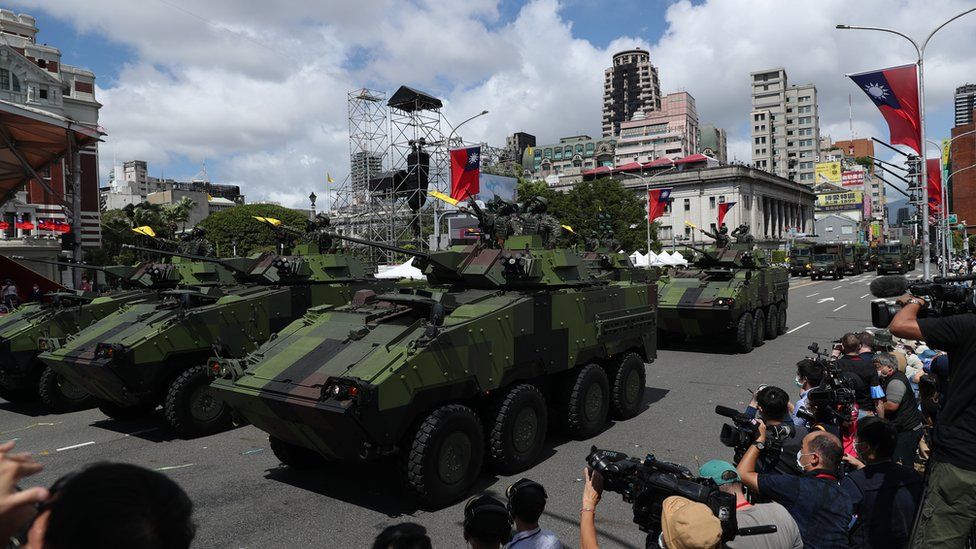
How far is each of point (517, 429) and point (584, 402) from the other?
1566 millimetres

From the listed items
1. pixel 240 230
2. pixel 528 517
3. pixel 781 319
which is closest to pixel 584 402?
pixel 528 517

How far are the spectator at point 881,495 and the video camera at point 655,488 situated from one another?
114 cm

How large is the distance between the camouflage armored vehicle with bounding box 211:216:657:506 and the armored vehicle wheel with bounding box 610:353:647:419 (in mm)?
23

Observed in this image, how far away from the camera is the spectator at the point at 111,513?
4.69ft

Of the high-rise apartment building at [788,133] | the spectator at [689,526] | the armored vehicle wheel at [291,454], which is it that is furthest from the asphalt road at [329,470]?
the high-rise apartment building at [788,133]

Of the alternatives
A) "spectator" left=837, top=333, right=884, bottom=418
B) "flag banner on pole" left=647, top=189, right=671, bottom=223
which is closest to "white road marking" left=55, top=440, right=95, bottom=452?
"spectator" left=837, top=333, right=884, bottom=418

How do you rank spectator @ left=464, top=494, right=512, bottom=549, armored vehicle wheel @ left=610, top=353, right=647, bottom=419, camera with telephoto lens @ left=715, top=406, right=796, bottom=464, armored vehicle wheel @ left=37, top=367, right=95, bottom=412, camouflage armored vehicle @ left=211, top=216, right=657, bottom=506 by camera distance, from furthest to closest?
armored vehicle wheel @ left=37, top=367, right=95, bottom=412
armored vehicle wheel @ left=610, top=353, right=647, bottom=419
camouflage armored vehicle @ left=211, top=216, right=657, bottom=506
camera with telephoto lens @ left=715, top=406, right=796, bottom=464
spectator @ left=464, top=494, right=512, bottom=549

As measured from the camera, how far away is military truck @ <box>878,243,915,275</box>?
1912 inches

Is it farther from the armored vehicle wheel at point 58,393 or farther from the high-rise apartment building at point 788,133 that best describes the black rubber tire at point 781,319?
the high-rise apartment building at point 788,133

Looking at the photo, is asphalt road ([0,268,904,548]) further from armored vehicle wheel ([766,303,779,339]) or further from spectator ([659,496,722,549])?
armored vehicle wheel ([766,303,779,339])

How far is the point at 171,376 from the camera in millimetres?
9438

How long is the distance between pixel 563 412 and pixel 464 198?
19.6 metres

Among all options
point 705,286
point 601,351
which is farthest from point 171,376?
point 705,286

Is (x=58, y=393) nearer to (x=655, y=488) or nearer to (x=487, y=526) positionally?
(x=487, y=526)
